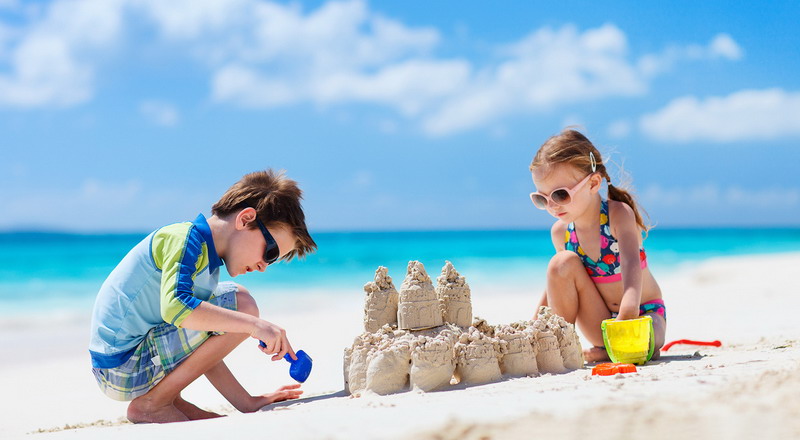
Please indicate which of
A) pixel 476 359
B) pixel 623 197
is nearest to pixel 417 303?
pixel 476 359

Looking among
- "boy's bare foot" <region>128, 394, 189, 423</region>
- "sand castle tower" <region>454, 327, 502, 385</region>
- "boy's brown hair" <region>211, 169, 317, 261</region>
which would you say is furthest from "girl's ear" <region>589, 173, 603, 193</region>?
"boy's bare foot" <region>128, 394, 189, 423</region>

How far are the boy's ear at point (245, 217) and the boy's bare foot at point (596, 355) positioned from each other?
184 cm

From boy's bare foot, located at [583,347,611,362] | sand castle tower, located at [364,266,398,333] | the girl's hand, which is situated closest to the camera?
sand castle tower, located at [364,266,398,333]

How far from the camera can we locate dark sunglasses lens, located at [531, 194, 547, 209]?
148 inches

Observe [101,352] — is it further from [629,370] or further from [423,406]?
[629,370]

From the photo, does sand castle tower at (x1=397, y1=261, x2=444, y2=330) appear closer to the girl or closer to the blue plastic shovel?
the blue plastic shovel

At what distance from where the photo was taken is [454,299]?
317 centimetres

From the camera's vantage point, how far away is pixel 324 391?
11.9 ft

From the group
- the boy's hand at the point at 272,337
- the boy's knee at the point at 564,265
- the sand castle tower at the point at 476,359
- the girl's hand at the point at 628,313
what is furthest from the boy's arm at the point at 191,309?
the girl's hand at the point at 628,313

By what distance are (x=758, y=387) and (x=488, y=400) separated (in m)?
0.84

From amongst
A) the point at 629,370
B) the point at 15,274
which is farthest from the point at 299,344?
the point at 15,274

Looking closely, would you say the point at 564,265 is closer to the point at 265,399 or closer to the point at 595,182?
the point at 595,182

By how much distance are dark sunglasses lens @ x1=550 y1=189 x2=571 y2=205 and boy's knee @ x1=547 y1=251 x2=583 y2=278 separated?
0.28m

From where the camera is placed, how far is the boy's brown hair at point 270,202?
10.2 ft
